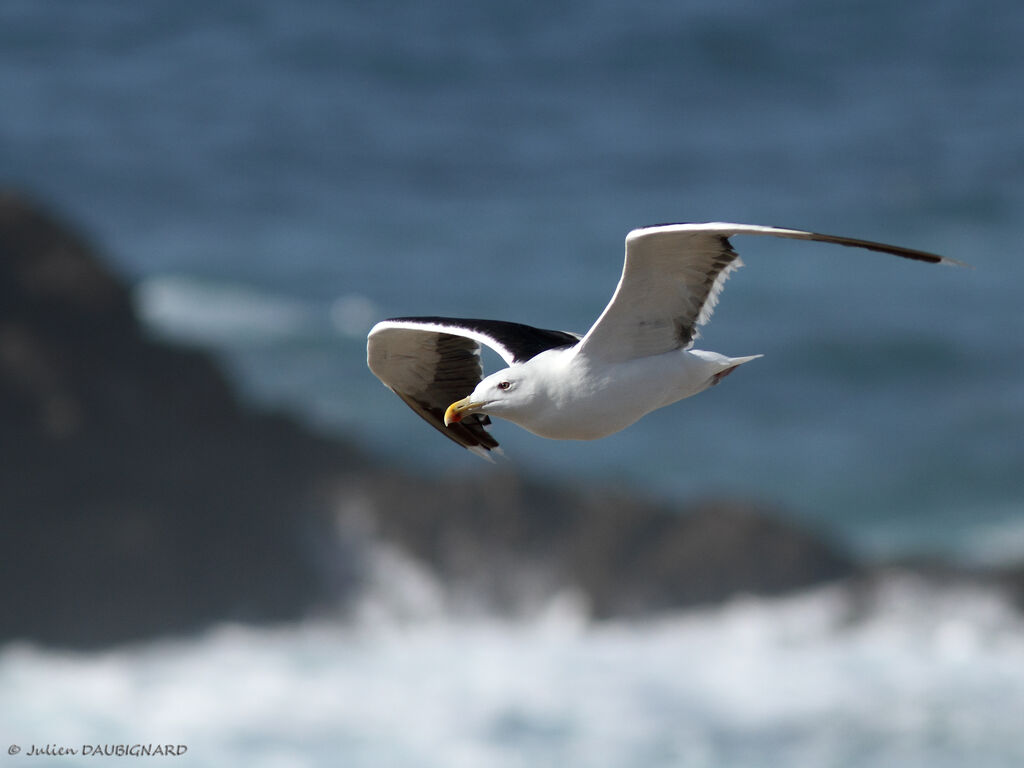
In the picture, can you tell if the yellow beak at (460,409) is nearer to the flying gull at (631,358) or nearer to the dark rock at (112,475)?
the flying gull at (631,358)

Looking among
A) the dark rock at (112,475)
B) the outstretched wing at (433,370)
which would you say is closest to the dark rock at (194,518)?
the dark rock at (112,475)

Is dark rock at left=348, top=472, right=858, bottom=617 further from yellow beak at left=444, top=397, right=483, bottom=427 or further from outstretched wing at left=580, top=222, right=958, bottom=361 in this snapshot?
outstretched wing at left=580, top=222, right=958, bottom=361

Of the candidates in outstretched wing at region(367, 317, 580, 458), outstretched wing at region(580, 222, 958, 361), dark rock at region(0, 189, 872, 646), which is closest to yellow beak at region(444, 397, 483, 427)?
outstretched wing at region(580, 222, 958, 361)

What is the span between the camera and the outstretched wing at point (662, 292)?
10.2 meters

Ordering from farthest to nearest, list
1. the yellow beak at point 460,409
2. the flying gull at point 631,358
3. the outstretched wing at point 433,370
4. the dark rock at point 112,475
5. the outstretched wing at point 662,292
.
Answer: the dark rock at point 112,475, the outstretched wing at point 433,370, the yellow beak at point 460,409, the flying gull at point 631,358, the outstretched wing at point 662,292

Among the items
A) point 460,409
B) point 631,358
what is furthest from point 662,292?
point 460,409

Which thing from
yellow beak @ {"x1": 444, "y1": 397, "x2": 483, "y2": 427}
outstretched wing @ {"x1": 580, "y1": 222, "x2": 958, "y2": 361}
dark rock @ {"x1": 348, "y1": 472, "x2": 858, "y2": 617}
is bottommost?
yellow beak @ {"x1": 444, "y1": 397, "x2": 483, "y2": 427}

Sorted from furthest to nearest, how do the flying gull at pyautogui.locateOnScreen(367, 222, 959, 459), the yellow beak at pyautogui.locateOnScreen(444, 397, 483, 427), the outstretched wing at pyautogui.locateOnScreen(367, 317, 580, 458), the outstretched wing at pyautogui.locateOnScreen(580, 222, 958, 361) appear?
the outstretched wing at pyautogui.locateOnScreen(367, 317, 580, 458) → the yellow beak at pyautogui.locateOnScreen(444, 397, 483, 427) → the flying gull at pyautogui.locateOnScreen(367, 222, 959, 459) → the outstretched wing at pyautogui.locateOnScreen(580, 222, 958, 361)

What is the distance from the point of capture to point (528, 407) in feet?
35.9

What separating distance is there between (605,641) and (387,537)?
800 cm

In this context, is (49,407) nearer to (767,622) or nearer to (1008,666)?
(767,622)

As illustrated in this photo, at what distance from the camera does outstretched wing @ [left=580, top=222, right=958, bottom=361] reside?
10.2 metres

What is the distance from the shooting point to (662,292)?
10.6 m

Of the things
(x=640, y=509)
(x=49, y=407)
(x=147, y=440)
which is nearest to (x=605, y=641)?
(x=640, y=509)
